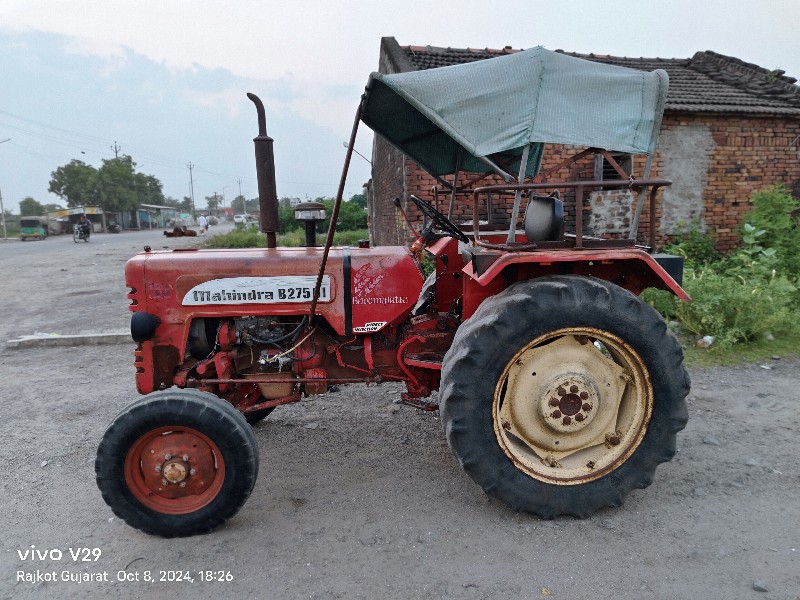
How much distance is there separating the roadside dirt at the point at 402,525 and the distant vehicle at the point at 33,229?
41006 millimetres

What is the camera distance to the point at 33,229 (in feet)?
129

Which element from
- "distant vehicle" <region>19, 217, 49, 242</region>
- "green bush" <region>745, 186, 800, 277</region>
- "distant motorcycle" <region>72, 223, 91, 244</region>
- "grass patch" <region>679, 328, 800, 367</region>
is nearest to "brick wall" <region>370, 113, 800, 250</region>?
"green bush" <region>745, 186, 800, 277</region>

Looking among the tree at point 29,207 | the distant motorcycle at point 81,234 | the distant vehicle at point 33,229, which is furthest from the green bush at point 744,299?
the tree at point 29,207

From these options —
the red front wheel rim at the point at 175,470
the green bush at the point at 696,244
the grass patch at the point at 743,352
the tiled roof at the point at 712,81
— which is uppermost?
the tiled roof at the point at 712,81

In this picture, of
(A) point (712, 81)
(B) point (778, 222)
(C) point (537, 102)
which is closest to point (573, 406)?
(C) point (537, 102)

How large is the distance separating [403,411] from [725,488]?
2.20 metres

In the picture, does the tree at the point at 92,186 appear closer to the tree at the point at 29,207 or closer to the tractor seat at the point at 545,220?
the tree at the point at 29,207

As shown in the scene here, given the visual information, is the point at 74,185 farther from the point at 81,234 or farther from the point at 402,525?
the point at 402,525

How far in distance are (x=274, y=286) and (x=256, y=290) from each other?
107 mm

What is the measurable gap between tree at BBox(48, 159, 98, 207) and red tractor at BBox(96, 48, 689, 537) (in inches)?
2393

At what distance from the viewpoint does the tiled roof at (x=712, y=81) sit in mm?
9062

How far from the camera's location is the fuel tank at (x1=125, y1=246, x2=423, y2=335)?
3.29 metres

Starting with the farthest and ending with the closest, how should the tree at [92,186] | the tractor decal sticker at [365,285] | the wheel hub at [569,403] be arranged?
the tree at [92,186] → the tractor decal sticker at [365,285] → the wheel hub at [569,403]

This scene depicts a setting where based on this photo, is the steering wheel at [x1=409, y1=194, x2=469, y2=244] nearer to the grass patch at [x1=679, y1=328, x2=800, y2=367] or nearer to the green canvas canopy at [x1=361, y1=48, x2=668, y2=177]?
the green canvas canopy at [x1=361, y1=48, x2=668, y2=177]
